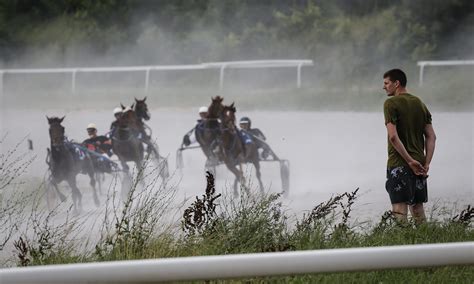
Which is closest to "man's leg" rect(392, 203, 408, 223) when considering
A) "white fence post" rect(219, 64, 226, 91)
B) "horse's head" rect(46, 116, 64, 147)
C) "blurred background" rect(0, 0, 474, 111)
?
"horse's head" rect(46, 116, 64, 147)

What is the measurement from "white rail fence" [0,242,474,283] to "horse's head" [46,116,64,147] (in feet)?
32.2

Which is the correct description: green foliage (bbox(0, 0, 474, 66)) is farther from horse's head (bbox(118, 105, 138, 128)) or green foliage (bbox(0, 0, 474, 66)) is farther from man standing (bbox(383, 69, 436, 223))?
man standing (bbox(383, 69, 436, 223))

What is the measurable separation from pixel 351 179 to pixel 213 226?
10.5 m

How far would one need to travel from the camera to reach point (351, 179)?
55.4ft

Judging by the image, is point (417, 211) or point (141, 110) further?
point (141, 110)

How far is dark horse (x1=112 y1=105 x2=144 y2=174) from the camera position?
14.8m

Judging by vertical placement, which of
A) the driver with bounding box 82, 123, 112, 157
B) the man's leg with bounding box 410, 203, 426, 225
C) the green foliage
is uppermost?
the green foliage

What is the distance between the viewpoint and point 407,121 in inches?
285

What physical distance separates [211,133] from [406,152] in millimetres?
7717

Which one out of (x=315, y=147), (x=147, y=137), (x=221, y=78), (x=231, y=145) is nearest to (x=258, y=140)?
(x=231, y=145)

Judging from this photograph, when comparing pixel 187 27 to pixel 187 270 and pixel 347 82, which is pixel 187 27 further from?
pixel 187 270

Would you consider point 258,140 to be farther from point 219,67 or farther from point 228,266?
point 228,266

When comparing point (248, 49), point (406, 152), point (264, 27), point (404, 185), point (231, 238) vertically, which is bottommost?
point (231, 238)

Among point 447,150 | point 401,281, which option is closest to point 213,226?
point 401,281
